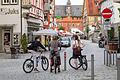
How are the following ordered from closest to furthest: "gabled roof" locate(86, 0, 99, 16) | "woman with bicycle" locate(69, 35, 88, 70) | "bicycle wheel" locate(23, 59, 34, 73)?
"bicycle wheel" locate(23, 59, 34, 73)
"woman with bicycle" locate(69, 35, 88, 70)
"gabled roof" locate(86, 0, 99, 16)

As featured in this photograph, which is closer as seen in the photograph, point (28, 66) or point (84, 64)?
point (28, 66)

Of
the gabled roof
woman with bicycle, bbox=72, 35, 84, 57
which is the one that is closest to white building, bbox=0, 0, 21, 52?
woman with bicycle, bbox=72, 35, 84, 57

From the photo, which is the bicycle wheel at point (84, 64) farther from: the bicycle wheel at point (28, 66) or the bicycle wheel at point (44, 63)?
the bicycle wheel at point (28, 66)

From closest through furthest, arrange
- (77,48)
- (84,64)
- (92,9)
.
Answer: (84,64)
(77,48)
(92,9)

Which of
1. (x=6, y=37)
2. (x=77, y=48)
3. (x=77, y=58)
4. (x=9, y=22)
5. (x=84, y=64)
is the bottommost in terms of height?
(x=84, y=64)

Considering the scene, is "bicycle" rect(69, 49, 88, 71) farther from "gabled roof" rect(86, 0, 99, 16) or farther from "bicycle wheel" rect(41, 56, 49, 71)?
"gabled roof" rect(86, 0, 99, 16)

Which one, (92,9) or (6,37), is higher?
(92,9)

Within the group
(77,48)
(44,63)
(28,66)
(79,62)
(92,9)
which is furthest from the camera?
(92,9)

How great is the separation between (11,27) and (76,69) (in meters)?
25.9

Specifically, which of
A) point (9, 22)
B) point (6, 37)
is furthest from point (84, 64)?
point (9, 22)

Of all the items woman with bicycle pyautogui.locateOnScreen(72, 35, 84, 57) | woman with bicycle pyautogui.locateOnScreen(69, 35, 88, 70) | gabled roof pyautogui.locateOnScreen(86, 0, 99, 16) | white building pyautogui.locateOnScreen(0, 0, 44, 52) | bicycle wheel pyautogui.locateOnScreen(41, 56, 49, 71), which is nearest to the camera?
bicycle wheel pyautogui.locateOnScreen(41, 56, 49, 71)

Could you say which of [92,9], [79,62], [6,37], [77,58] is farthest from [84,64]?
[92,9]

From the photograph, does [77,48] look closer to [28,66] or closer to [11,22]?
[28,66]

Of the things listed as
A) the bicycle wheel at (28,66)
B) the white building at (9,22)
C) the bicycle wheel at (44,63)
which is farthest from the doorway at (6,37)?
the bicycle wheel at (28,66)
